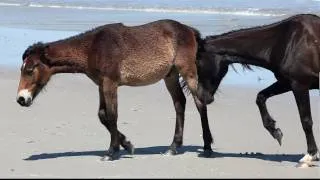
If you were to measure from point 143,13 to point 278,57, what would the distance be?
824 inches

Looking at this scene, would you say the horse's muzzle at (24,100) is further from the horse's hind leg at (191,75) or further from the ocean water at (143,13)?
the ocean water at (143,13)

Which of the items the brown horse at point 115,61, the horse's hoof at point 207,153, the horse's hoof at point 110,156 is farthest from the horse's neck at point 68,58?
the horse's hoof at point 207,153

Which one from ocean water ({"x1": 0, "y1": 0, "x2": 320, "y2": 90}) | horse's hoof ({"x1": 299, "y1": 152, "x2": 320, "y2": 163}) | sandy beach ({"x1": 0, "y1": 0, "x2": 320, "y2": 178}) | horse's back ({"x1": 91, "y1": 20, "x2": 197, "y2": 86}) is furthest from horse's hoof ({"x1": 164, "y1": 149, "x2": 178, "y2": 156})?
ocean water ({"x1": 0, "y1": 0, "x2": 320, "y2": 90})

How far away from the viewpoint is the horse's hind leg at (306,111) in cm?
788

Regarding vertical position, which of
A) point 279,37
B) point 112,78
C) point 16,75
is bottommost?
point 16,75

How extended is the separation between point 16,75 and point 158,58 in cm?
683

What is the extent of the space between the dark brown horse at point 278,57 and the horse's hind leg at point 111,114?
3.51 ft

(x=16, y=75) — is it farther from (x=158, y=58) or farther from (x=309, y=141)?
(x=309, y=141)

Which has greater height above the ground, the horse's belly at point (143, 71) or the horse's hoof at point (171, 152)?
the horse's belly at point (143, 71)

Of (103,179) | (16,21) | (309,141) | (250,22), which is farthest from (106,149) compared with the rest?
(16,21)

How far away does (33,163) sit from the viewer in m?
8.01

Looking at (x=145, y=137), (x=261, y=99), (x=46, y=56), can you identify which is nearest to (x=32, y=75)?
(x=46, y=56)

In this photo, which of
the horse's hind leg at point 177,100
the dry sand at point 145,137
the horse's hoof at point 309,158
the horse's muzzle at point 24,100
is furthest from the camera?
the horse's hind leg at point 177,100

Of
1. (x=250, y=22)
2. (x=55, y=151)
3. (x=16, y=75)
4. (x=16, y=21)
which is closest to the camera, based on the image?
(x=55, y=151)
